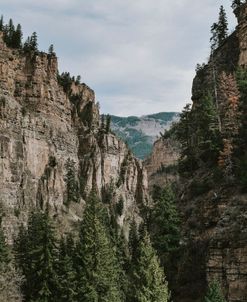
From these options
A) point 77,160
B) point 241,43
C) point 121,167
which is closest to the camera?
point 241,43

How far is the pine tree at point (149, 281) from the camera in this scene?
40.3 metres

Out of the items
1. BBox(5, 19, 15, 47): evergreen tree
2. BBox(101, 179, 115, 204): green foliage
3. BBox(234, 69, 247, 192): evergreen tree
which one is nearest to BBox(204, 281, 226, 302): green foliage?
BBox(234, 69, 247, 192): evergreen tree

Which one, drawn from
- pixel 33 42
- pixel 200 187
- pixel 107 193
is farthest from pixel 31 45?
pixel 200 187

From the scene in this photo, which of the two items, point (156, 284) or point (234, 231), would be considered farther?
point (234, 231)

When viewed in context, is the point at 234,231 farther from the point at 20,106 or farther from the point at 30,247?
the point at 20,106

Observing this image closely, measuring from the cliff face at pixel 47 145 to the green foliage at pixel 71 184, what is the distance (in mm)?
854

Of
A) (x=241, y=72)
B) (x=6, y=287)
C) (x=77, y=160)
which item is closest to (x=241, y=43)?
(x=241, y=72)

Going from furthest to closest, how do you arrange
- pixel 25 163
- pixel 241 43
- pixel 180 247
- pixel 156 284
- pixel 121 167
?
pixel 121 167, pixel 25 163, pixel 241 43, pixel 180 247, pixel 156 284

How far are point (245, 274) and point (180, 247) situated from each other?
9921 millimetres

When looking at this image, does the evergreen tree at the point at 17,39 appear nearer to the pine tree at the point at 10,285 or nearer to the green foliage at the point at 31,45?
the green foliage at the point at 31,45

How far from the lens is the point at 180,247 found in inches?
2039

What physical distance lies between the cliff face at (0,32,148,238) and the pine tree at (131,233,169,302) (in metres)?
52.3

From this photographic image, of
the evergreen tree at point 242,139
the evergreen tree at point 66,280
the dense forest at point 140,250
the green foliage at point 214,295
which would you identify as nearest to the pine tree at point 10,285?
the dense forest at point 140,250

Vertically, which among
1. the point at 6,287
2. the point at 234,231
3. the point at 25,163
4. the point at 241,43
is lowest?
the point at 6,287
